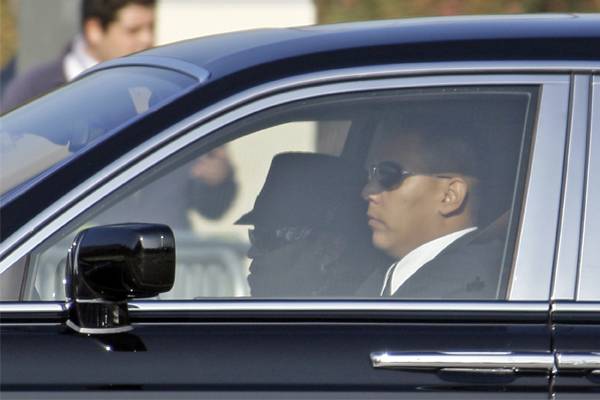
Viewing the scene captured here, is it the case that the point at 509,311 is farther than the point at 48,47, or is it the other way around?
the point at 48,47

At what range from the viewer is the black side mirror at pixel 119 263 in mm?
2355

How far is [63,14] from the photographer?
713cm

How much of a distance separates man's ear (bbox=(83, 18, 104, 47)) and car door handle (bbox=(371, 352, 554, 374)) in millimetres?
3842

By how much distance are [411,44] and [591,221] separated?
0.50 meters

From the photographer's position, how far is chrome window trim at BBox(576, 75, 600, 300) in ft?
8.20

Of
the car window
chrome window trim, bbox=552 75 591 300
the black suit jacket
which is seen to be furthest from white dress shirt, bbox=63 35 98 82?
chrome window trim, bbox=552 75 591 300

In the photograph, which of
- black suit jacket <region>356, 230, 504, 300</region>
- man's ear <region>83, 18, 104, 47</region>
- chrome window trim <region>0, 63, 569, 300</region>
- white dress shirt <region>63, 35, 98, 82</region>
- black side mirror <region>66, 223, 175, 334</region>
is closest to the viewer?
black side mirror <region>66, 223, 175, 334</region>

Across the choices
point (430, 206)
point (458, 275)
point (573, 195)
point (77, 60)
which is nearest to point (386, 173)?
point (430, 206)

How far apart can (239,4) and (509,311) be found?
6695 mm

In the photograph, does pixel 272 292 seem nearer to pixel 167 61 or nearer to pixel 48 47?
pixel 167 61

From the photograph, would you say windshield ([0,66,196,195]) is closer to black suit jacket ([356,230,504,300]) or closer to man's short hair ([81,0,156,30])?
black suit jacket ([356,230,504,300])

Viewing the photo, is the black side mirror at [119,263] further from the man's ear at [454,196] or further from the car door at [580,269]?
the car door at [580,269]

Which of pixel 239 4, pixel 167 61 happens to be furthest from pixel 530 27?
pixel 239 4

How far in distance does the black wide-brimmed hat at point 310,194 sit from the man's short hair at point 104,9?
3.47 meters
